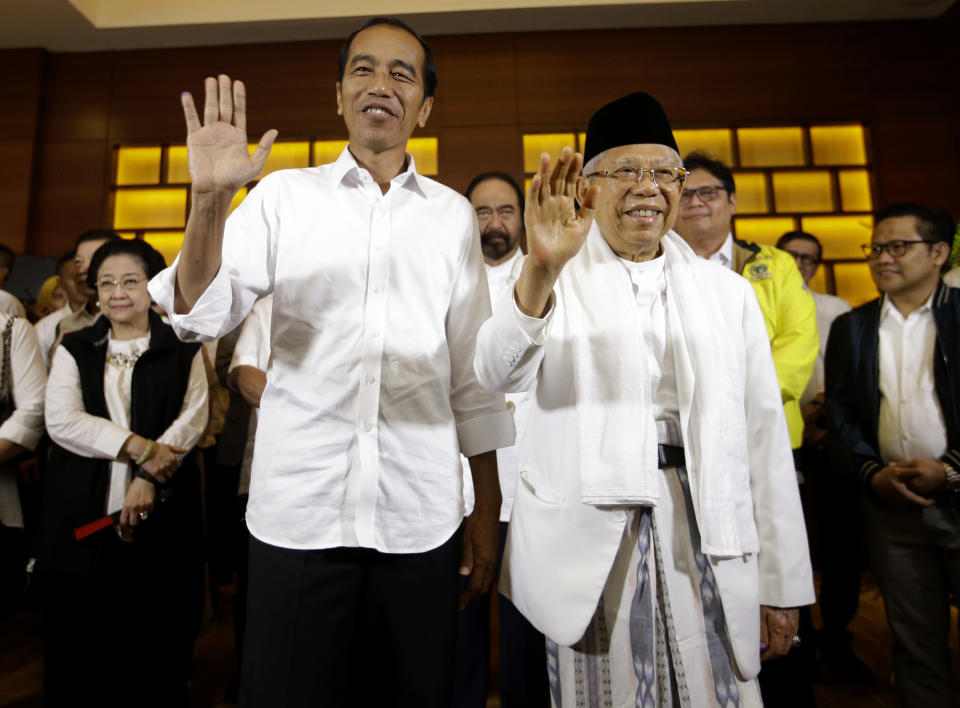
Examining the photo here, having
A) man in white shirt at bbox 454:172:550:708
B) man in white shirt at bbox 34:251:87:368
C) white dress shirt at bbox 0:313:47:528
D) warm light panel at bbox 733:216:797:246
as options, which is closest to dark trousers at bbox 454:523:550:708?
man in white shirt at bbox 454:172:550:708

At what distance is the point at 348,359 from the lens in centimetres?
100

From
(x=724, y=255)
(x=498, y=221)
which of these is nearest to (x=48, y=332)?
(x=498, y=221)

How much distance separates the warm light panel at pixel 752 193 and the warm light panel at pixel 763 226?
9 cm

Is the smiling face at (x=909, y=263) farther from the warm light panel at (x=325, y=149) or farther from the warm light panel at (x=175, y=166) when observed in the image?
the warm light panel at (x=175, y=166)

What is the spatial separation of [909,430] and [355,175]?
6.46 ft

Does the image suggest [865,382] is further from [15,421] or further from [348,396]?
[15,421]

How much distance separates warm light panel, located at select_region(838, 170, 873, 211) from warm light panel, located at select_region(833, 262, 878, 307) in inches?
21.1

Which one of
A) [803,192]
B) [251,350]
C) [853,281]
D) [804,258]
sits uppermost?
[803,192]

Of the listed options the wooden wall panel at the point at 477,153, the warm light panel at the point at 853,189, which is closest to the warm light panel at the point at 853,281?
the warm light panel at the point at 853,189

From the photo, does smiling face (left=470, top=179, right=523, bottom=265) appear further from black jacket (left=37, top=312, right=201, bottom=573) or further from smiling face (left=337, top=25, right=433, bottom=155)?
black jacket (left=37, top=312, right=201, bottom=573)

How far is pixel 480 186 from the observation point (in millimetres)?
2230

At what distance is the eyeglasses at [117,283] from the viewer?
1.95m

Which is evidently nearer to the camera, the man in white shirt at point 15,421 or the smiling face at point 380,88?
the smiling face at point 380,88

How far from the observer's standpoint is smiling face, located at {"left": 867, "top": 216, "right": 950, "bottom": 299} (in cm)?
199
